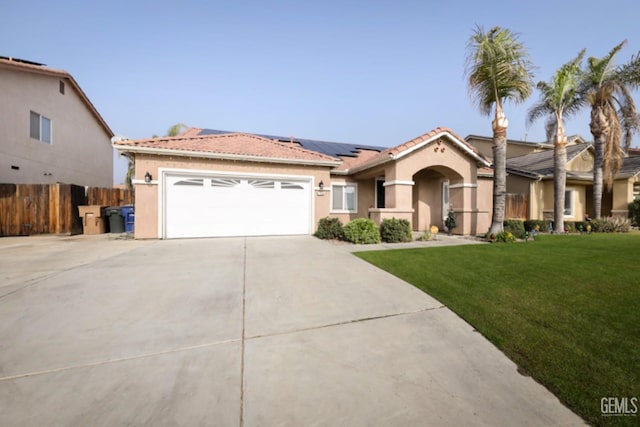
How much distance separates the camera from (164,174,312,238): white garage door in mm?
9320

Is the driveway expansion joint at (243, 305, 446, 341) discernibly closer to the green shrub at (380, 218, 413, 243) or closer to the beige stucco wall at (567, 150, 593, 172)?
the green shrub at (380, 218, 413, 243)

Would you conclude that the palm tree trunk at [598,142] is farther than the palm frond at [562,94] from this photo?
Yes

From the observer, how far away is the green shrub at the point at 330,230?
30.8 ft

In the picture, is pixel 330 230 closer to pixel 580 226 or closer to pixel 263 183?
pixel 263 183

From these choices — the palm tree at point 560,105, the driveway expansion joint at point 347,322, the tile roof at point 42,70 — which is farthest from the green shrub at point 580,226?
the tile roof at point 42,70

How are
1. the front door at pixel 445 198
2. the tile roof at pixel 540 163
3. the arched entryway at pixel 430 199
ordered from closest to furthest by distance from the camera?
the front door at pixel 445 198
the arched entryway at pixel 430 199
the tile roof at pixel 540 163

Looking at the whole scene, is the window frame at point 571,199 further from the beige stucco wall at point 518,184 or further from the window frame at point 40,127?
the window frame at point 40,127

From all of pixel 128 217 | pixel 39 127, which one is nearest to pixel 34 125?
pixel 39 127

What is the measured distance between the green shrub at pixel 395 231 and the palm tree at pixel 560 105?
9034 mm

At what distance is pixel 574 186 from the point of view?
1482 centimetres

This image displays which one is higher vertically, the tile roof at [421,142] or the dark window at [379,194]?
the tile roof at [421,142]

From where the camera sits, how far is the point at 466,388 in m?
2.03

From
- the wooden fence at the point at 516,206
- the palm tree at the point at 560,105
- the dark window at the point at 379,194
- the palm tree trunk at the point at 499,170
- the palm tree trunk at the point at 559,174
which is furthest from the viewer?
the wooden fence at the point at 516,206

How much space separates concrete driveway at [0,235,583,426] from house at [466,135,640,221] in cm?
1481
